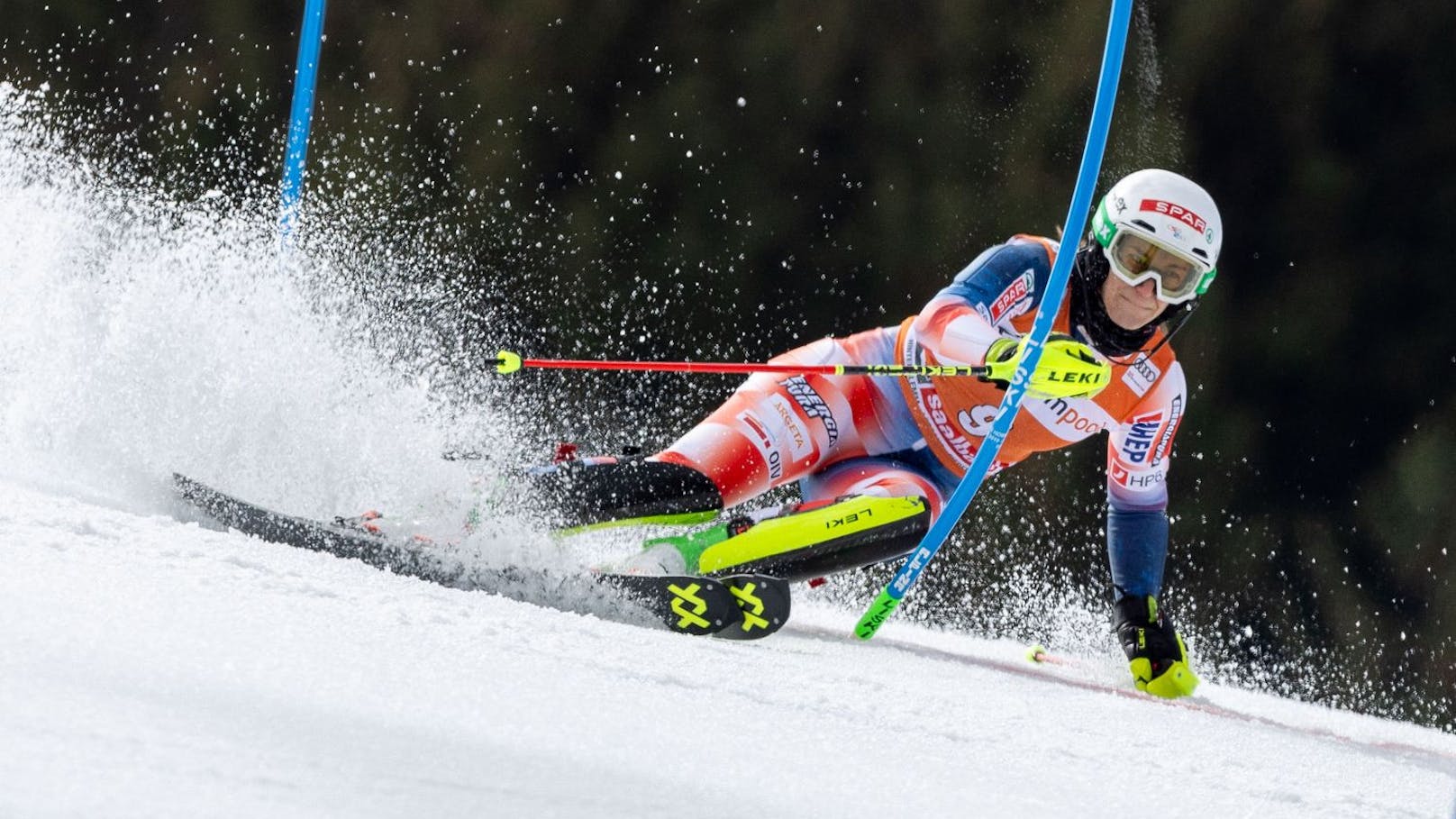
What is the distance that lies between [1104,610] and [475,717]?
437 cm

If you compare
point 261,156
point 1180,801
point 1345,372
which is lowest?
point 1180,801

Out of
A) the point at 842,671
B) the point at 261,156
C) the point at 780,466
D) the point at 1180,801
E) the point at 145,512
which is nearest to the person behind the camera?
the point at 1180,801

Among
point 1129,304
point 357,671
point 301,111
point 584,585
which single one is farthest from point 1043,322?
point 301,111

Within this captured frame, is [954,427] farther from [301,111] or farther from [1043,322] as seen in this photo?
[301,111]

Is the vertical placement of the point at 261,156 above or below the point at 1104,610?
above

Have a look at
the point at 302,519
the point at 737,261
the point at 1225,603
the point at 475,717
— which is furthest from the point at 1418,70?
the point at 475,717

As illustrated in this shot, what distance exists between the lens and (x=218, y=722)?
4.19 ft

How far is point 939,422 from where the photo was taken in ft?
11.1

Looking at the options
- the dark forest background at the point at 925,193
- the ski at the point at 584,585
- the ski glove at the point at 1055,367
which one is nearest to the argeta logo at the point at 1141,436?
the ski glove at the point at 1055,367

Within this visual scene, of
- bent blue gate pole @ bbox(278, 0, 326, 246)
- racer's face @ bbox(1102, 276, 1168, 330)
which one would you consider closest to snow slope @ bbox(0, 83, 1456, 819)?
bent blue gate pole @ bbox(278, 0, 326, 246)

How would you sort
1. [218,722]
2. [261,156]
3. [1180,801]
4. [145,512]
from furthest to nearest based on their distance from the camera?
[261,156], [145,512], [1180,801], [218,722]

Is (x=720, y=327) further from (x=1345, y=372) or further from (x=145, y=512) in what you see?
(x=145, y=512)

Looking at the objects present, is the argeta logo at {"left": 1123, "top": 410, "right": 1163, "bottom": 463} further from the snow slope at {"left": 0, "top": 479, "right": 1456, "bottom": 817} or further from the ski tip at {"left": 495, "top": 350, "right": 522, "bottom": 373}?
the ski tip at {"left": 495, "top": 350, "right": 522, "bottom": 373}

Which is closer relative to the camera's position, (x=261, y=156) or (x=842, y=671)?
(x=842, y=671)
